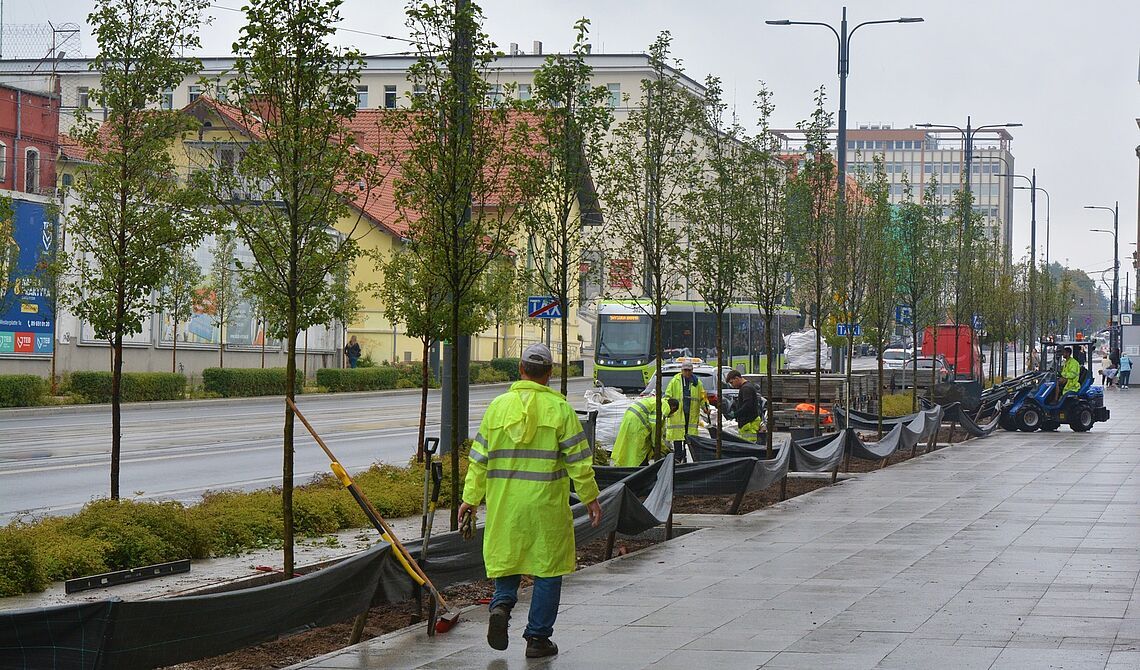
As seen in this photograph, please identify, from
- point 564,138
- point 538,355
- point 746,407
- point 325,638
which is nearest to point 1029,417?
point 746,407

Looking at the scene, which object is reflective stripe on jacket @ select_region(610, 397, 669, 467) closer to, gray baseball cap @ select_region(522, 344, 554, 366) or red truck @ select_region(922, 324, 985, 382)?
gray baseball cap @ select_region(522, 344, 554, 366)

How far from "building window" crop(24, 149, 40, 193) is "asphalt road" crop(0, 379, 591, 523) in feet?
52.3

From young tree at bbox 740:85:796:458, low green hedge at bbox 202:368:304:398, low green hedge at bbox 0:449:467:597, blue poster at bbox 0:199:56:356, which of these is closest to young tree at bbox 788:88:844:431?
young tree at bbox 740:85:796:458

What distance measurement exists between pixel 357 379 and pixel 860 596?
39044mm

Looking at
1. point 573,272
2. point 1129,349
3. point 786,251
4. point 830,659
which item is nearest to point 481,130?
point 830,659

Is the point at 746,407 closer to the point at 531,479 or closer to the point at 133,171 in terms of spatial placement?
the point at 133,171

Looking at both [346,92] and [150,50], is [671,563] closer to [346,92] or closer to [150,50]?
[346,92]

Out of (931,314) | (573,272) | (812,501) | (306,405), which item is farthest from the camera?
(306,405)

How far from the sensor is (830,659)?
7938 millimetres

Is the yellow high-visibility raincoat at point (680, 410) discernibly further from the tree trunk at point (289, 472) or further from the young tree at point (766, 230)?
the tree trunk at point (289, 472)

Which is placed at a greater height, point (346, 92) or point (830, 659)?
point (346, 92)

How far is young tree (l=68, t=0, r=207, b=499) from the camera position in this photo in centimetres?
1244

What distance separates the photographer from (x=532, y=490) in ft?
26.8

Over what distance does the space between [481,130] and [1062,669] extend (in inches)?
257
